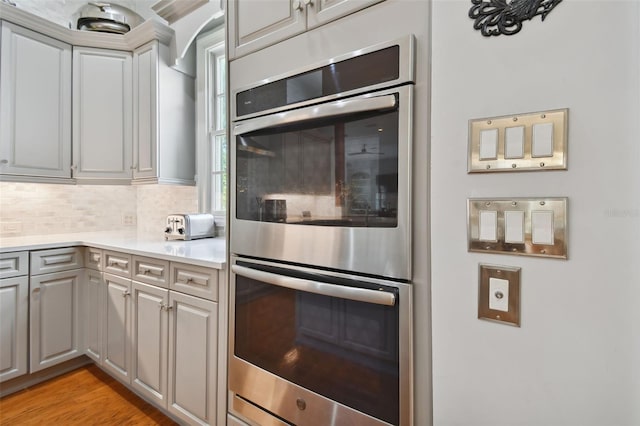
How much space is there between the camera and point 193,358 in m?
1.54

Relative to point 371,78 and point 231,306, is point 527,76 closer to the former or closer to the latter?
point 371,78

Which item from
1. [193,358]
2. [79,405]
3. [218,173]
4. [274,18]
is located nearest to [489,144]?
[274,18]

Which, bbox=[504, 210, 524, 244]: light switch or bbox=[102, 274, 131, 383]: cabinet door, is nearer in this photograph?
bbox=[504, 210, 524, 244]: light switch

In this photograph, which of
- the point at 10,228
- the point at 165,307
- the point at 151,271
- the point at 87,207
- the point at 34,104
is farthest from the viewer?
the point at 87,207

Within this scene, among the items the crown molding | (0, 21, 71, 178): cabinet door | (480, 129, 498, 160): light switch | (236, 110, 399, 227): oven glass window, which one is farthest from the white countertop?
the crown molding

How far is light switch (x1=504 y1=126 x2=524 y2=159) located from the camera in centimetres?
71

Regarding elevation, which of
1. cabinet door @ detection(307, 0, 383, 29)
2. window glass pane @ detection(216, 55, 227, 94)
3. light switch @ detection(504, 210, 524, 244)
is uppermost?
window glass pane @ detection(216, 55, 227, 94)

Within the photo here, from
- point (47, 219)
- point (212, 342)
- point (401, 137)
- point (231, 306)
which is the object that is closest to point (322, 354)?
point (231, 306)

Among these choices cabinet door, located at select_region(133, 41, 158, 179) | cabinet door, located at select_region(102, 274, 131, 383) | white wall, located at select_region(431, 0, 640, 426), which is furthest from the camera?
cabinet door, located at select_region(133, 41, 158, 179)

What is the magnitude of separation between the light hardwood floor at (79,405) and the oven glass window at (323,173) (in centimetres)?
149

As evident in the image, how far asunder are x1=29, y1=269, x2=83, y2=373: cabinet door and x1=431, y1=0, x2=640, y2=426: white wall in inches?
99.0

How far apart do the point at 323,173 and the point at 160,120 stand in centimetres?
184

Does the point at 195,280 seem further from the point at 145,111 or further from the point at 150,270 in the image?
the point at 145,111

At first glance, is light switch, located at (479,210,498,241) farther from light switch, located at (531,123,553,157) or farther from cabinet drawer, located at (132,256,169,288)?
cabinet drawer, located at (132,256,169,288)
